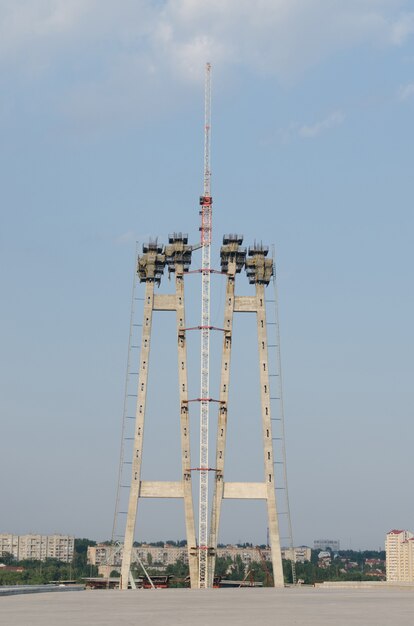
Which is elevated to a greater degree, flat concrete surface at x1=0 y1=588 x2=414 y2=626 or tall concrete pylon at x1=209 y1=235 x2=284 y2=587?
tall concrete pylon at x1=209 y1=235 x2=284 y2=587

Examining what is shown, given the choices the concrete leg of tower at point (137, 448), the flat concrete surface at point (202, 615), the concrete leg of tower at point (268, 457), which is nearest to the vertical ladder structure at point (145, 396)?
the concrete leg of tower at point (137, 448)

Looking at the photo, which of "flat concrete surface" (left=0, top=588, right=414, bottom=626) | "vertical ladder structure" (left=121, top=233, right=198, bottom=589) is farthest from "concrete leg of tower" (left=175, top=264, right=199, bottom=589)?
"flat concrete surface" (left=0, top=588, right=414, bottom=626)

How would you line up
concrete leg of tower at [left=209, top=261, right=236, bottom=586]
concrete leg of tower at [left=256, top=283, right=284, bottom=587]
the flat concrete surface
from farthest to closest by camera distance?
concrete leg of tower at [left=209, top=261, right=236, bottom=586] → concrete leg of tower at [left=256, top=283, right=284, bottom=587] → the flat concrete surface

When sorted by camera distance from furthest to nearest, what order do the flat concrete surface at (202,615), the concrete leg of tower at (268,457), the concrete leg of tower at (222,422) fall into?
the concrete leg of tower at (222,422)
the concrete leg of tower at (268,457)
the flat concrete surface at (202,615)

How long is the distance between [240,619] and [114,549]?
224 feet

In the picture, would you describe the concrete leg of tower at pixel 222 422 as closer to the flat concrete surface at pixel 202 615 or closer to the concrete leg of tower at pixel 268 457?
the concrete leg of tower at pixel 268 457

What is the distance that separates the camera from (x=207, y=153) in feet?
353

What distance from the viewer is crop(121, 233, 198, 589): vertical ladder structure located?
94.4 metres

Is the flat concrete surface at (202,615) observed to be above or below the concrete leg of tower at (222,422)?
below

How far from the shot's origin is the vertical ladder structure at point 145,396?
9444 cm

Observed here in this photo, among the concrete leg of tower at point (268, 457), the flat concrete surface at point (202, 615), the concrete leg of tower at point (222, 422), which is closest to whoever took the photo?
the flat concrete surface at point (202, 615)

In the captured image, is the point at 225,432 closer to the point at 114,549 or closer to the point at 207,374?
the point at 207,374

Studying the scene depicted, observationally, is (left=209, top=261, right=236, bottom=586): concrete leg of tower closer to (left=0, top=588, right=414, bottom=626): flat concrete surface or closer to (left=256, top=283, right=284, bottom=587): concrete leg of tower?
(left=256, top=283, right=284, bottom=587): concrete leg of tower

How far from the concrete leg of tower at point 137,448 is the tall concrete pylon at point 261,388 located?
6783 mm
